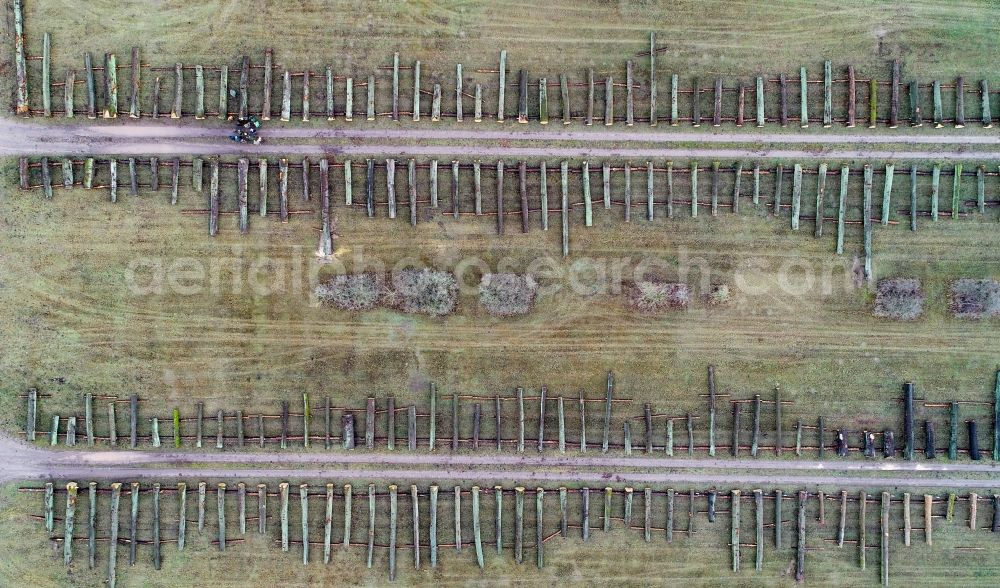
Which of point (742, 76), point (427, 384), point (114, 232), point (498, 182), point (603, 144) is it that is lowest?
point (427, 384)

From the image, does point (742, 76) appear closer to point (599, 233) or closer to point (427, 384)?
point (599, 233)

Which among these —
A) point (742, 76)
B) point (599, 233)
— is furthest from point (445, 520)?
point (742, 76)

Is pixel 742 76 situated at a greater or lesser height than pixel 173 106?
greater

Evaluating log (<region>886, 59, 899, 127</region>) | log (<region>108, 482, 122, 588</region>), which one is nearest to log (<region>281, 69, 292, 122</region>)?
log (<region>108, 482, 122, 588</region>)

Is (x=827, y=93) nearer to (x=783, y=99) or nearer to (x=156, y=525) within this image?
(x=783, y=99)

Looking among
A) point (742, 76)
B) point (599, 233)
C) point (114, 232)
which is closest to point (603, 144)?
point (599, 233)

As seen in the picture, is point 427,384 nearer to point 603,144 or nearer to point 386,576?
point 386,576
